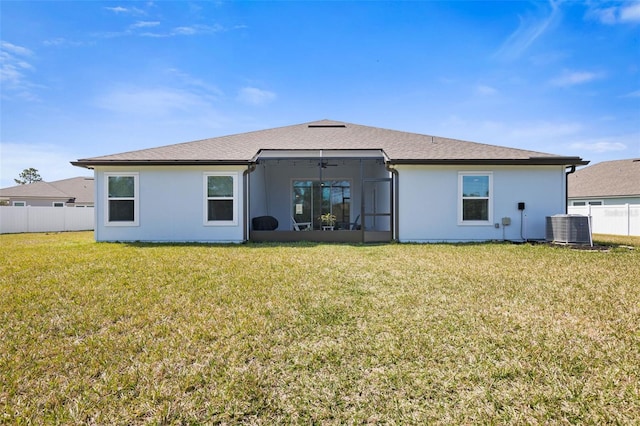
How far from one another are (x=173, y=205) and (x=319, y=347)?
33.1 ft

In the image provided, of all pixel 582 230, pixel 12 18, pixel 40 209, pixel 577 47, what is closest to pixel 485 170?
pixel 582 230

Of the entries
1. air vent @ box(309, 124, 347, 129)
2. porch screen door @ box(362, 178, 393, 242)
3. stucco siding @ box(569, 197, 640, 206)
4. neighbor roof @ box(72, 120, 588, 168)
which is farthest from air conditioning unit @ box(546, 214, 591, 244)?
stucco siding @ box(569, 197, 640, 206)

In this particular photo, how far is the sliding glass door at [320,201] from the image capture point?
15.9 metres

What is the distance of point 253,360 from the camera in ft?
9.85

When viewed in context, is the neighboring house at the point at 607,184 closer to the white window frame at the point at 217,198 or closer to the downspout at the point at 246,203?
the downspout at the point at 246,203

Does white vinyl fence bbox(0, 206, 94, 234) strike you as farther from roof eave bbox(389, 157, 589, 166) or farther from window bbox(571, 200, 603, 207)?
window bbox(571, 200, 603, 207)

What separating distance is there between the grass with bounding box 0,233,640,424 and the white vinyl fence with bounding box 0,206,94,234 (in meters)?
17.7

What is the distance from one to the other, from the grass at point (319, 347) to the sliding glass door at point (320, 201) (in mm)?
9571

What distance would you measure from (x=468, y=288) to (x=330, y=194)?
11140 millimetres

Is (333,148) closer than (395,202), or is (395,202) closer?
(395,202)

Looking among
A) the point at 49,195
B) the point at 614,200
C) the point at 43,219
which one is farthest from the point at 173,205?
the point at 614,200

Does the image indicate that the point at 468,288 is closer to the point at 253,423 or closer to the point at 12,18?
the point at 253,423

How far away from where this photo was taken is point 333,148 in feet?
44.1

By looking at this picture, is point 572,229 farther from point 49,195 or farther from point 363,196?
point 49,195
